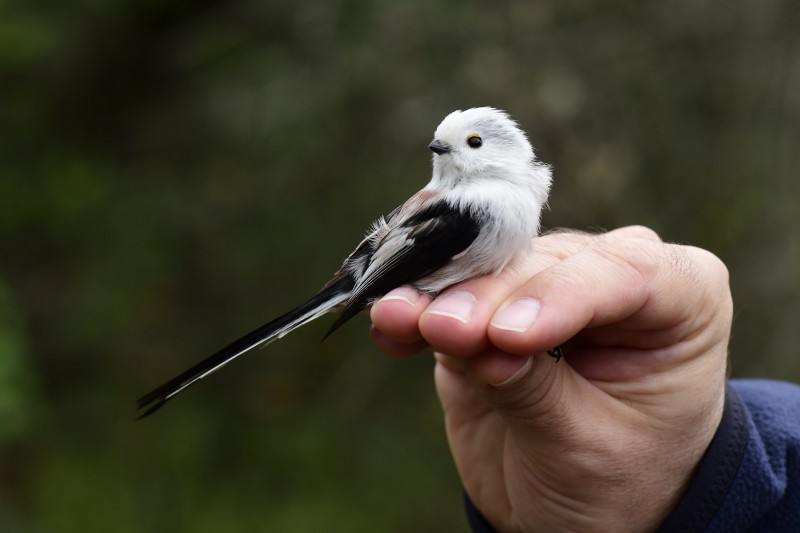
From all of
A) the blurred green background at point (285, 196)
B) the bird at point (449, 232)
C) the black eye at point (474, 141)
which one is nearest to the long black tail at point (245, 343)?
the bird at point (449, 232)

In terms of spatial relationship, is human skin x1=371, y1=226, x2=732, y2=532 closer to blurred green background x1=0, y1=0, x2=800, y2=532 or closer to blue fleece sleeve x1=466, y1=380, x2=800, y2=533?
blue fleece sleeve x1=466, y1=380, x2=800, y2=533

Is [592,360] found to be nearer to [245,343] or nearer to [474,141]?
[474,141]

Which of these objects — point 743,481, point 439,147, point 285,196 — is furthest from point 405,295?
point 285,196

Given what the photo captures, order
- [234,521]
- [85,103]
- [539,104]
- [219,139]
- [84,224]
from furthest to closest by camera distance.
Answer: [85,103], [84,224], [219,139], [234,521], [539,104]

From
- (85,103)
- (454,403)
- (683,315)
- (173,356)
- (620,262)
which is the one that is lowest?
(173,356)

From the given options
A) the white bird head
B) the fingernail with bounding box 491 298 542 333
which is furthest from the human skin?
the white bird head

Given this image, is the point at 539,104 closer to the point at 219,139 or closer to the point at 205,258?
the point at 219,139

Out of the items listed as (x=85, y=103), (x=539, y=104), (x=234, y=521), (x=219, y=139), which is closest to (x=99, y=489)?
(x=234, y=521)

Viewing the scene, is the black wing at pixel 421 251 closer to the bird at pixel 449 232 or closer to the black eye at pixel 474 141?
the bird at pixel 449 232
